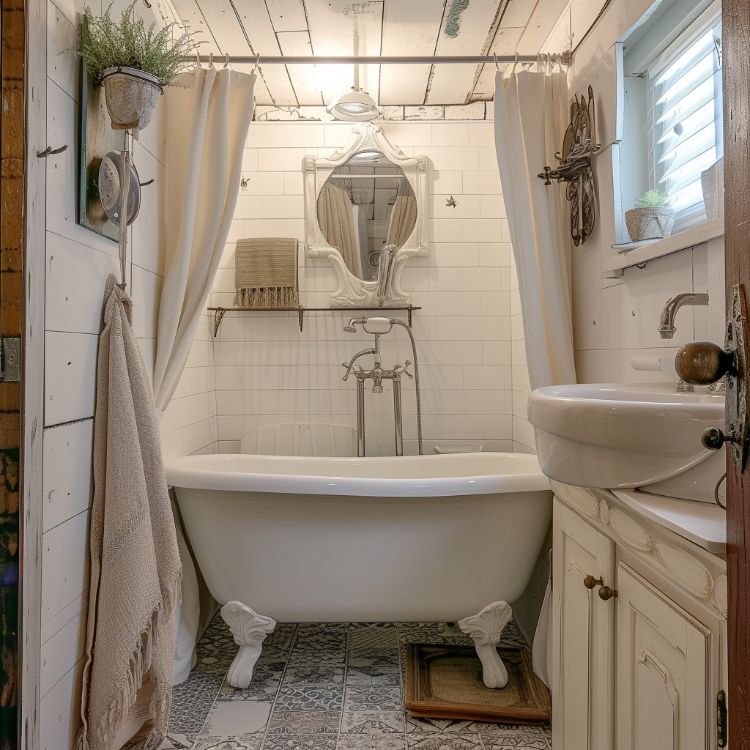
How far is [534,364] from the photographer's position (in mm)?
2188

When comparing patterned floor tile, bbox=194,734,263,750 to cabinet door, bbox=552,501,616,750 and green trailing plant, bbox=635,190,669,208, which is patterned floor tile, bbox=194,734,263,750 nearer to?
cabinet door, bbox=552,501,616,750

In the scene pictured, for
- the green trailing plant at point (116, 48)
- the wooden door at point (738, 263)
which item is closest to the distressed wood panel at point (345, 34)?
the green trailing plant at point (116, 48)

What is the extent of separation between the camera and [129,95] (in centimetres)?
154

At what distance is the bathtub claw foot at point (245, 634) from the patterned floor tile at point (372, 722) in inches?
15.4

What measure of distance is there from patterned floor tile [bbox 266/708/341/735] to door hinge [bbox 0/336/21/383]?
1.35m

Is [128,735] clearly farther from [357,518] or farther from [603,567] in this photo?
[603,567]

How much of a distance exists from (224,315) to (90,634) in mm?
1817

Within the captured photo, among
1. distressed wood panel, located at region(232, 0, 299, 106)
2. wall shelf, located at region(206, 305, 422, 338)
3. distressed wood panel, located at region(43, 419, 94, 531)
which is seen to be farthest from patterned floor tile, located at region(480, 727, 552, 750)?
distressed wood panel, located at region(232, 0, 299, 106)

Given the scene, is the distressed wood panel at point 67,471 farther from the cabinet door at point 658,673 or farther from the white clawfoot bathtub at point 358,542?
the cabinet door at point 658,673

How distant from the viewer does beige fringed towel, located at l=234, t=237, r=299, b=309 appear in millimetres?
2982

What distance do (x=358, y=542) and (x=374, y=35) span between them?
6.71ft

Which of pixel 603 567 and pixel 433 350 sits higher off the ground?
pixel 433 350

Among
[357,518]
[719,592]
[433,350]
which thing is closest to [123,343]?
[357,518]

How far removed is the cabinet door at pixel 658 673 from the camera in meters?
0.81
